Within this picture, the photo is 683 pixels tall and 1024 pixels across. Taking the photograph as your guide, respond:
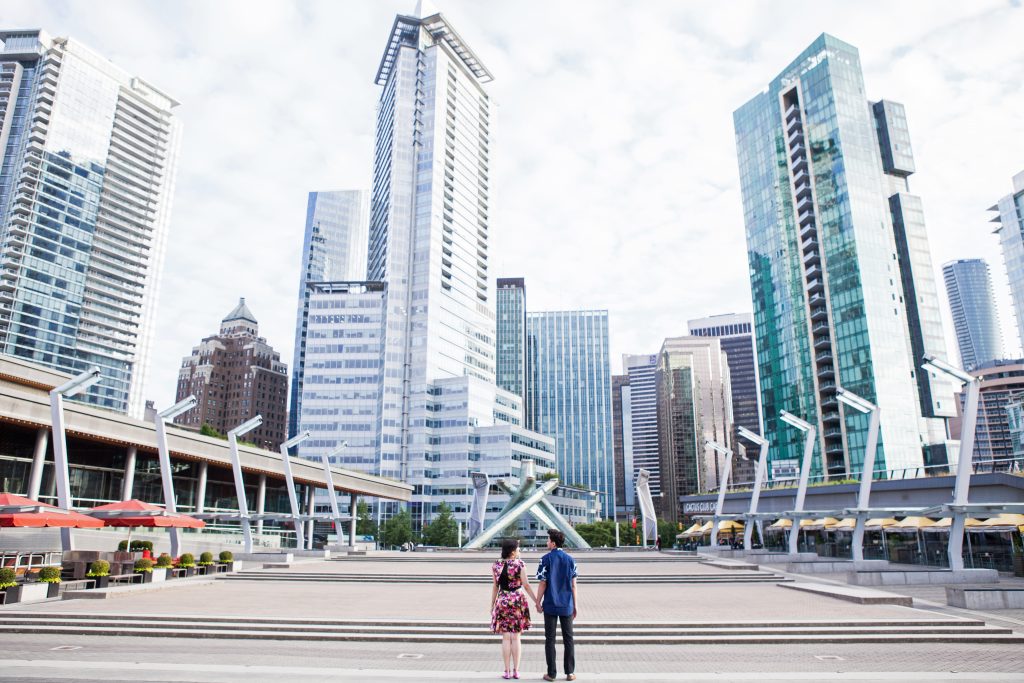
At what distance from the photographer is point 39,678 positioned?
9.20m

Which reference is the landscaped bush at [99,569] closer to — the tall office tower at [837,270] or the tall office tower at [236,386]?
the tall office tower at [837,270]

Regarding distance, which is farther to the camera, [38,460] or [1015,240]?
[1015,240]

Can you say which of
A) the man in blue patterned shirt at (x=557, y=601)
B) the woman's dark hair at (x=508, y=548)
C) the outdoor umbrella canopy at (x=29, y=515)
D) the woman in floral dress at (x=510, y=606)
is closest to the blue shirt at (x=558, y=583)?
the man in blue patterned shirt at (x=557, y=601)

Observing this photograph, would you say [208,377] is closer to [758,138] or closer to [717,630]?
[758,138]

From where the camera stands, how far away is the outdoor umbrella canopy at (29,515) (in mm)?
19906

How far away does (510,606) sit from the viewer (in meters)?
9.13

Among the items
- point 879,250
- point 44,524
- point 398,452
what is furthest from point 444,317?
point 44,524

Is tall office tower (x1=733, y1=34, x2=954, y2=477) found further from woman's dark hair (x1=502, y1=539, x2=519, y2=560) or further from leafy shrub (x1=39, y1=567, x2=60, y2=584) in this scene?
woman's dark hair (x1=502, y1=539, x2=519, y2=560)

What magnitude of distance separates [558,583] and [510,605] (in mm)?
728

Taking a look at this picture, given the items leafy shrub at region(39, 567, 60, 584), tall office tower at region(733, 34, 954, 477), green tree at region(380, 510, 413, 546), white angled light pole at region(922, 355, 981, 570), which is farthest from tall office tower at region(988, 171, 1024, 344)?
leafy shrub at region(39, 567, 60, 584)

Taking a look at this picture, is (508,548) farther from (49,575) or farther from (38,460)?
(38,460)

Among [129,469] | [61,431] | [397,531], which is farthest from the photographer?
[397,531]

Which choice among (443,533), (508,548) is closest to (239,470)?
(508,548)

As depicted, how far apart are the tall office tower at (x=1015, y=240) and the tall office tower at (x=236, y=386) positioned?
162507mm
